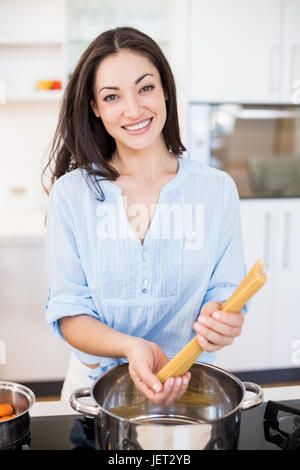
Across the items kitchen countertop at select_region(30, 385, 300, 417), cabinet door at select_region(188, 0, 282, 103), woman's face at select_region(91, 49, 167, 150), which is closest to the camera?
kitchen countertop at select_region(30, 385, 300, 417)

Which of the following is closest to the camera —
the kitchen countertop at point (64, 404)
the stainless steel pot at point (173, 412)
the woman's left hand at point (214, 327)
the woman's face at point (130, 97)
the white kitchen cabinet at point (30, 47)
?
the stainless steel pot at point (173, 412)

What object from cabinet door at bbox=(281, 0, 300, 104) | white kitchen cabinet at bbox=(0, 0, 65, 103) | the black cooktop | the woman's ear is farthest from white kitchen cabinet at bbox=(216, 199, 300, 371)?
the black cooktop

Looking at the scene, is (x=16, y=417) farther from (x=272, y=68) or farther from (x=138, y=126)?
(x=272, y=68)

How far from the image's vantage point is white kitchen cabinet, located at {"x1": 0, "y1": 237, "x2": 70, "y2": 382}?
1.66 meters

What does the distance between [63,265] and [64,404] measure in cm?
22

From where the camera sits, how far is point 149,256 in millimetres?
813

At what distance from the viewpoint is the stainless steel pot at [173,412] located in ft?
1.32

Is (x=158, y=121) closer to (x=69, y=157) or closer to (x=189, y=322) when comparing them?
(x=69, y=157)

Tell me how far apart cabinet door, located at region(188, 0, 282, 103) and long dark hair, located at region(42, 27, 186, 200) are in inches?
34.7

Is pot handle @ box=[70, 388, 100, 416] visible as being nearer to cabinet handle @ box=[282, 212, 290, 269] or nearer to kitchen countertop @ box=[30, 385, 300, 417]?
kitchen countertop @ box=[30, 385, 300, 417]

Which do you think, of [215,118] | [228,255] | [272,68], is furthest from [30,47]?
[228,255]

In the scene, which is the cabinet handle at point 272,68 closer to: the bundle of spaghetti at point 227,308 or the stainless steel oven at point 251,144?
the stainless steel oven at point 251,144

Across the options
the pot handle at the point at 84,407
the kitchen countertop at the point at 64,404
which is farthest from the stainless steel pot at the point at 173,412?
the kitchen countertop at the point at 64,404

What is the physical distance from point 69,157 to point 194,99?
915mm
